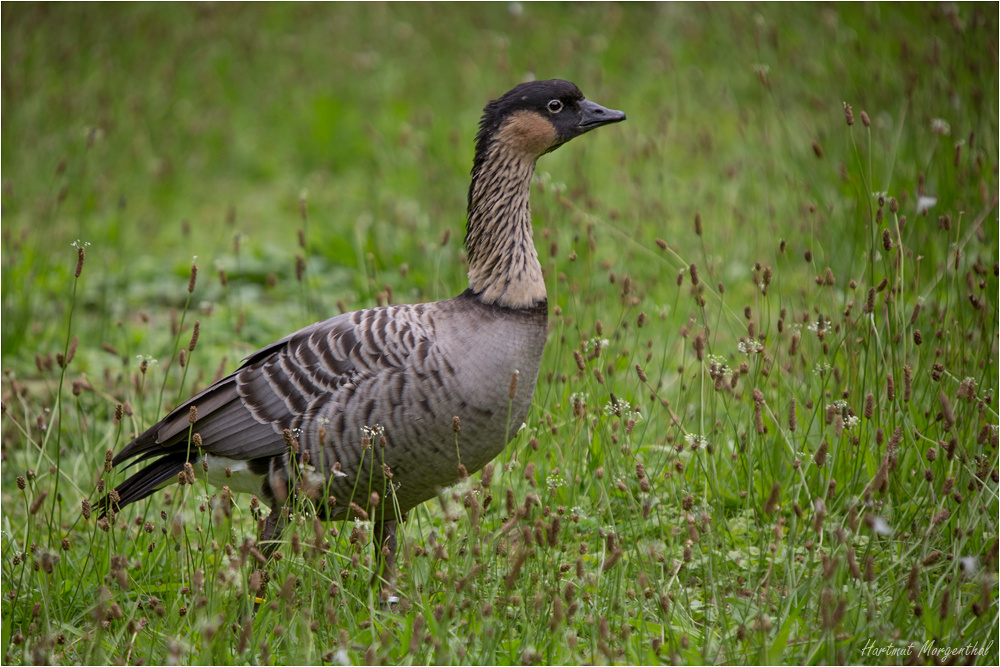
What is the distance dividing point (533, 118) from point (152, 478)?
2.28 meters

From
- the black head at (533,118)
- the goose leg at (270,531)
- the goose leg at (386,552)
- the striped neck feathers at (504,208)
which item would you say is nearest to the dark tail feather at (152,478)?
the goose leg at (270,531)

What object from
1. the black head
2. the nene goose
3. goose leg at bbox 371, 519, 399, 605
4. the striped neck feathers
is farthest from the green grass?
the black head

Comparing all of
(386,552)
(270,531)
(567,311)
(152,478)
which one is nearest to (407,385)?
(386,552)

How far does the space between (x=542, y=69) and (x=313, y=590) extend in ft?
23.6

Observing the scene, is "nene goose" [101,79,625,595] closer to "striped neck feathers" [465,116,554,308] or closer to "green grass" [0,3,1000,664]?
"striped neck feathers" [465,116,554,308]

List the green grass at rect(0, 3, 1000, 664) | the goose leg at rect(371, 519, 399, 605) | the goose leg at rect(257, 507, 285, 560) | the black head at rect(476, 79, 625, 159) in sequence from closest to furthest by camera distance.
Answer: the green grass at rect(0, 3, 1000, 664)
the goose leg at rect(371, 519, 399, 605)
the goose leg at rect(257, 507, 285, 560)
the black head at rect(476, 79, 625, 159)

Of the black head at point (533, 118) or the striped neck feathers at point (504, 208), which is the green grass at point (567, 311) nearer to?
the striped neck feathers at point (504, 208)

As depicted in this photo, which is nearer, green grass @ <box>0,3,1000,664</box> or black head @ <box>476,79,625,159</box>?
green grass @ <box>0,3,1000,664</box>

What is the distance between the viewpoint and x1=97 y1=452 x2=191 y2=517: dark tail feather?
3951mm

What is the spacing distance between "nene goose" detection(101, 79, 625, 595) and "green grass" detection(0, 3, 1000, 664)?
23 cm

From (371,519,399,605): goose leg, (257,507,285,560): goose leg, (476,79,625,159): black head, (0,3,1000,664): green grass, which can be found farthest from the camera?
(476,79,625,159): black head

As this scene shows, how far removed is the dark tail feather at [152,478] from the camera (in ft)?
13.0

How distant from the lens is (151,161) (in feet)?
28.9

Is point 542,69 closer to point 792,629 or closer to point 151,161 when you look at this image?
point 151,161
